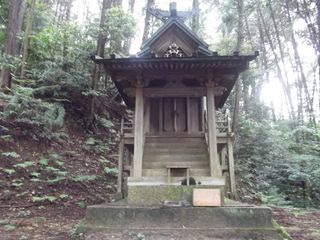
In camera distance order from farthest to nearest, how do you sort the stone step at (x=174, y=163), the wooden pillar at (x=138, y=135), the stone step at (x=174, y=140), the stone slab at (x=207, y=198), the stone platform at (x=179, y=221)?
the stone step at (x=174, y=140)
the stone step at (x=174, y=163)
the wooden pillar at (x=138, y=135)
the stone slab at (x=207, y=198)
the stone platform at (x=179, y=221)

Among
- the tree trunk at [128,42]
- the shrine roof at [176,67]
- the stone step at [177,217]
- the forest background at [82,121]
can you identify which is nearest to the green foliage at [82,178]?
the forest background at [82,121]

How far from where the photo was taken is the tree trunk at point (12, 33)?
41.3ft

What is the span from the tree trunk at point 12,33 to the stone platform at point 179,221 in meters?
8.26

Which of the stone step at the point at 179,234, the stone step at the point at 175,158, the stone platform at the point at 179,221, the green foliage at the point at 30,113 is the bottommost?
the stone step at the point at 179,234

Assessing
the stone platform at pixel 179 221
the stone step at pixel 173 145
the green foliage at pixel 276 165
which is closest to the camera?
the stone platform at pixel 179 221

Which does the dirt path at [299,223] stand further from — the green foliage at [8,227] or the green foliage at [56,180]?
the green foliage at [56,180]

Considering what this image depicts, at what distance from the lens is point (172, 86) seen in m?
8.76

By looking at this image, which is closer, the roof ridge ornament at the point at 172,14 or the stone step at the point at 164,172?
the stone step at the point at 164,172

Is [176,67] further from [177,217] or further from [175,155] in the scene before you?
[177,217]

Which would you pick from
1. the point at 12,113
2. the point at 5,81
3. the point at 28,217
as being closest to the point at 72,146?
the point at 12,113

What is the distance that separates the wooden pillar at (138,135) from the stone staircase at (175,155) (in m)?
0.44

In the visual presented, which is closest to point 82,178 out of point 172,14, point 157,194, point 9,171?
Answer: point 9,171

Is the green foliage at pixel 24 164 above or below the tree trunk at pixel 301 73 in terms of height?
below

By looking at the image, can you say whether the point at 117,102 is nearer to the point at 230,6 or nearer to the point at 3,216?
the point at 230,6
